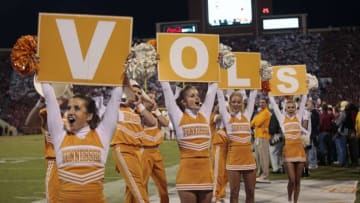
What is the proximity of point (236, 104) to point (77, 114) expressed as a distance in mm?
3321

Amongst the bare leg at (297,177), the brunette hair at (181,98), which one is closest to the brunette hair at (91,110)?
the brunette hair at (181,98)

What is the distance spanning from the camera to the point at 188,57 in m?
5.85

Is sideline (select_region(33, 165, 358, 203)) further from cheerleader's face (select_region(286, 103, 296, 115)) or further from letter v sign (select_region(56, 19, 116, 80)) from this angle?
letter v sign (select_region(56, 19, 116, 80))

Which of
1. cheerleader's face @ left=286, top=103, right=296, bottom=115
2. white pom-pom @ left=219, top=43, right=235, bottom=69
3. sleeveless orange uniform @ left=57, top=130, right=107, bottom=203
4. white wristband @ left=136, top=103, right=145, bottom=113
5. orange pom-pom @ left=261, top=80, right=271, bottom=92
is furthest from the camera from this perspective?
cheerleader's face @ left=286, top=103, right=296, bottom=115

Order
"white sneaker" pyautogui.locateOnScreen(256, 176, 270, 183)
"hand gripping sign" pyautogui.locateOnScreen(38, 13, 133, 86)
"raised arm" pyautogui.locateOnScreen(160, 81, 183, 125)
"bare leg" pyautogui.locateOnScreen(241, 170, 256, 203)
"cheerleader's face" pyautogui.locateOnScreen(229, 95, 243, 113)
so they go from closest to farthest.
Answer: "hand gripping sign" pyautogui.locateOnScreen(38, 13, 133, 86)
"raised arm" pyautogui.locateOnScreen(160, 81, 183, 125)
"bare leg" pyautogui.locateOnScreen(241, 170, 256, 203)
"cheerleader's face" pyautogui.locateOnScreen(229, 95, 243, 113)
"white sneaker" pyautogui.locateOnScreen(256, 176, 270, 183)

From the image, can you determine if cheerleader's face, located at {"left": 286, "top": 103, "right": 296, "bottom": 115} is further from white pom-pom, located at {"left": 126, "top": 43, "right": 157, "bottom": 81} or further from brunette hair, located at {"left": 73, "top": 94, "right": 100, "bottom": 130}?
brunette hair, located at {"left": 73, "top": 94, "right": 100, "bottom": 130}

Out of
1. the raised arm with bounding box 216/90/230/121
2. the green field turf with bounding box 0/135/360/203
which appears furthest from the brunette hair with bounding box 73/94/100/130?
the green field turf with bounding box 0/135/360/203

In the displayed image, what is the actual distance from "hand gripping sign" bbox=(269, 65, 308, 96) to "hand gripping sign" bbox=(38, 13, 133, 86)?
4.58 m

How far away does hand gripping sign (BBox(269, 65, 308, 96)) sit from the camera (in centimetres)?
869

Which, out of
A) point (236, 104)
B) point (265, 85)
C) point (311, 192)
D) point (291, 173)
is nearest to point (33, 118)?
point (236, 104)

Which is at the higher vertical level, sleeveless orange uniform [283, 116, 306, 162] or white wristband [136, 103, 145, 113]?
white wristband [136, 103, 145, 113]

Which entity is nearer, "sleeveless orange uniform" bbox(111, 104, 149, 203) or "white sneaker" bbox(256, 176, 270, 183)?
"sleeveless orange uniform" bbox(111, 104, 149, 203)

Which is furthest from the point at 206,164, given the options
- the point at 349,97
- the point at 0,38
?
the point at 0,38

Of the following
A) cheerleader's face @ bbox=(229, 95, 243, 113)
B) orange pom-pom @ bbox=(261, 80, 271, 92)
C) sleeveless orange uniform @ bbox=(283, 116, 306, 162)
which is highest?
orange pom-pom @ bbox=(261, 80, 271, 92)
